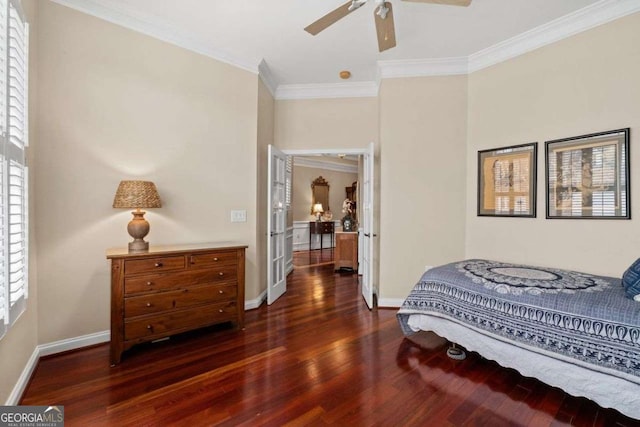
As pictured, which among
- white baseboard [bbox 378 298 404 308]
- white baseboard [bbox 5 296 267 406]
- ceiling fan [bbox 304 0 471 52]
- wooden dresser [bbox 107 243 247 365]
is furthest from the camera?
white baseboard [bbox 378 298 404 308]

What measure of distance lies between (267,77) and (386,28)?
199 cm

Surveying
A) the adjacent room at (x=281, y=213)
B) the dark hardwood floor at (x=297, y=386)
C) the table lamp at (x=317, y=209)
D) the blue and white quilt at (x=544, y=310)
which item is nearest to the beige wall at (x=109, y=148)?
the adjacent room at (x=281, y=213)

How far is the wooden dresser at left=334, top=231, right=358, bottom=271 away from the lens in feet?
17.9

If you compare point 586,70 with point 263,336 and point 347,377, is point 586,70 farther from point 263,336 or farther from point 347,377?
point 263,336

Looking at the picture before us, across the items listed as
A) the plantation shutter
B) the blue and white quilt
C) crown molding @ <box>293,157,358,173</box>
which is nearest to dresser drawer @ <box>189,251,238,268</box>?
the plantation shutter

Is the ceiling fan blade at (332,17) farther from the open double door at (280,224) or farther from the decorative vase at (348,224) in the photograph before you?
the decorative vase at (348,224)

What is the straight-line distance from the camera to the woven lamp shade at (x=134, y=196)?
7.57 ft

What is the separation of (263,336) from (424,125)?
2.99 m

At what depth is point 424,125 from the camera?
3459 millimetres

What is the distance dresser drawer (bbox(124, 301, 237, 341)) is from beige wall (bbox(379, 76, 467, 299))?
6.35 ft

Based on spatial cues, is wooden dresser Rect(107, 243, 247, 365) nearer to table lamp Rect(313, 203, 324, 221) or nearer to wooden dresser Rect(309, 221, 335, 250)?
wooden dresser Rect(309, 221, 335, 250)

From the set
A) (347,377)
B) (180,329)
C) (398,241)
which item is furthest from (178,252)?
(398,241)

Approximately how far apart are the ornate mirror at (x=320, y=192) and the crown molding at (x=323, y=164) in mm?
408

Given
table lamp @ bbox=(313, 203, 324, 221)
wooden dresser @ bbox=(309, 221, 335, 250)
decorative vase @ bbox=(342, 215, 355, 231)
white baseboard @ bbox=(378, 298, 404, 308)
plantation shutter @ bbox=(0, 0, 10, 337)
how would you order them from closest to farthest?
plantation shutter @ bbox=(0, 0, 10, 337) → white baseboard @ bbox=(378, 298, 404, 308) → decorative vase @ bbox=(342, 215, 355, 231) → wooden dresser @ bbox=(309, 221, 335, 250) → table lamp @ bbox=(313, 203, 324, 221)
